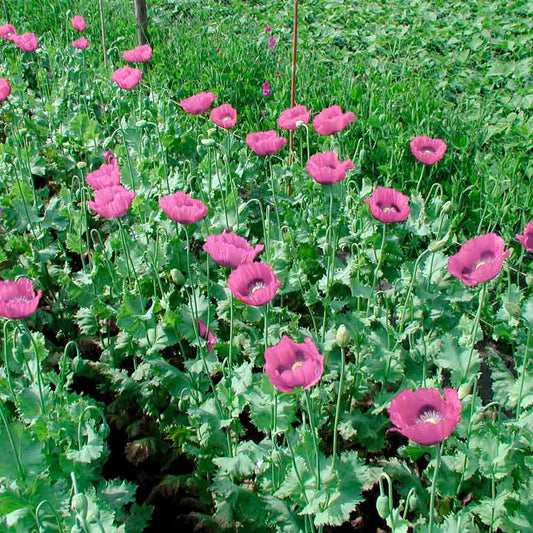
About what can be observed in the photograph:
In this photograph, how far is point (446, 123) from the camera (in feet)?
11.3

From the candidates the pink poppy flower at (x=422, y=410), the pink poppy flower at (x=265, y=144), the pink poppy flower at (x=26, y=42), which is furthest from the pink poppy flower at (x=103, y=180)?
the pink poppy flower at (x=26, y=42)

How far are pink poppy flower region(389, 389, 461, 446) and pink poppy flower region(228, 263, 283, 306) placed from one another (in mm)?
354

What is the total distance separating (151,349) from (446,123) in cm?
228

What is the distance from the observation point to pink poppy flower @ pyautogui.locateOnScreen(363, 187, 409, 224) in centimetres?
185

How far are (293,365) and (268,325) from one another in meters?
0.54

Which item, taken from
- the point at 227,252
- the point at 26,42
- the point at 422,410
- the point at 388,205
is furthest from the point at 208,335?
the point at 26,42

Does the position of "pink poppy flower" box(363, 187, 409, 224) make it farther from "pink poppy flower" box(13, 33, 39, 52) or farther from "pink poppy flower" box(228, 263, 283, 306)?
"pink poppy flower" box(13, 33, 39, 52)

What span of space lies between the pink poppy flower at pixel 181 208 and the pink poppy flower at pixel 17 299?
1.46 feet

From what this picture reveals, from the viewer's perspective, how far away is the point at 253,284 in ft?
4.94

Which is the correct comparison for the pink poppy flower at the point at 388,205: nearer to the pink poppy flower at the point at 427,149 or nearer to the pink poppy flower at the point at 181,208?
the pink poppy flower at the point at 427,149

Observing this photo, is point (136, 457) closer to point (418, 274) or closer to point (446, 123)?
point (418, 274)

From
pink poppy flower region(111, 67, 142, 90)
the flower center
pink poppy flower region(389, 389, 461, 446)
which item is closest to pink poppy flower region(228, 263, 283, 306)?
the flower center

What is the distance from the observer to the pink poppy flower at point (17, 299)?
4.68 feet

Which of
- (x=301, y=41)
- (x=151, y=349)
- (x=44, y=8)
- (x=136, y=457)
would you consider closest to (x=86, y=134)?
(x=151, y=349)
